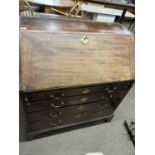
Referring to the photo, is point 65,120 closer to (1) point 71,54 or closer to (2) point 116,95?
(2) point 116,95

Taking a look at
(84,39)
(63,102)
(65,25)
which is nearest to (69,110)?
(63,102)

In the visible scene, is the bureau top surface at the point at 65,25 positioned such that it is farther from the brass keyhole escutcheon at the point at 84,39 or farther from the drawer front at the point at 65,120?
the drawer front at the point at 65,120

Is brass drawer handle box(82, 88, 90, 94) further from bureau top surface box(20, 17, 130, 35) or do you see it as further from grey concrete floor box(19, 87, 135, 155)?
grey concrete floor box(19, 87, 135, 155)

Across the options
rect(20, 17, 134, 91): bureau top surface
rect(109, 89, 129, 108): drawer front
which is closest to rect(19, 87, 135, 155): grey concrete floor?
rect(109, 89, 129, 108): drawer front

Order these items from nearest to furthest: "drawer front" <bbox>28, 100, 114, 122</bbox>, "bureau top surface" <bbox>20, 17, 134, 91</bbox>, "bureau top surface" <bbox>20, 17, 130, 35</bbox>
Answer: "bureau top surface" <bbox>20, 17, 134, 91</bbox> → "bureau top surface" <bbox>20, 17, 130, 35</bbox> → "drawer front" <bbox>28, 100, 114, 122</bbox>

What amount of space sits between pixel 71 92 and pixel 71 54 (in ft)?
0.94

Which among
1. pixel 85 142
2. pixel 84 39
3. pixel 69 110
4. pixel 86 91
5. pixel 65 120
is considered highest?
pixel 84 39

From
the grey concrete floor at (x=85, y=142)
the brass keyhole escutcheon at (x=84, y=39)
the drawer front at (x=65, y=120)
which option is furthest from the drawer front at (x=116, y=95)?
the brass keyhole escutcheon at (x=84, y=39)

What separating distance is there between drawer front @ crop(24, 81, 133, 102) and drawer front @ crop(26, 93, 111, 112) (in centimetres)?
5

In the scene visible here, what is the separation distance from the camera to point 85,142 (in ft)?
5.43

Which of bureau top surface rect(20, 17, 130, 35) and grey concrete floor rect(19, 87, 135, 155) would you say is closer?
bureau top surface rect(20, 17, 130, 35)

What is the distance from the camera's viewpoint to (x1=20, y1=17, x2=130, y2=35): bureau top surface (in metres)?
1.24
